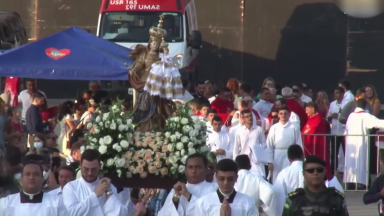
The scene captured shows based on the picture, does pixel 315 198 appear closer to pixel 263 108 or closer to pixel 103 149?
pixel 103 149

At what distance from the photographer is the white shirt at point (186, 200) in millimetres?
9500

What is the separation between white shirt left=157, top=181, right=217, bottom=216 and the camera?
31.2 feet

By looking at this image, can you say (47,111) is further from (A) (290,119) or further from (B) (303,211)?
(B) (303,211)

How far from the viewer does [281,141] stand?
15492 millimetres

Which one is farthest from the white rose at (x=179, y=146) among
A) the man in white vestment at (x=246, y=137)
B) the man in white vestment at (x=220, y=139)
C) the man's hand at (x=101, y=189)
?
the man in white vestment at (x=246, y=137)

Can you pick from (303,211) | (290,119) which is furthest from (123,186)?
(290,119)

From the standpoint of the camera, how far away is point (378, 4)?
25281mm

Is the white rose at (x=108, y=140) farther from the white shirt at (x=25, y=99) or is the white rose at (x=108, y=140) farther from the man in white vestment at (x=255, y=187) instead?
the white shirt at (x=25, y=99)

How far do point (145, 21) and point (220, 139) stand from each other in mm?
8392

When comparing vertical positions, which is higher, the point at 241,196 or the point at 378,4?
the point at 378,4

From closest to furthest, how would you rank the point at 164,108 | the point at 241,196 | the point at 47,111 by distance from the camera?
the point at 241,196 < the point at 164,108 < the point at 47,111

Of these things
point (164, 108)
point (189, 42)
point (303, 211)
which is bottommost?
point (303, 211)

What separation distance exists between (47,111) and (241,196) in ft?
31.2

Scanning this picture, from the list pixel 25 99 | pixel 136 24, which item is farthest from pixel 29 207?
pixel 136 24
